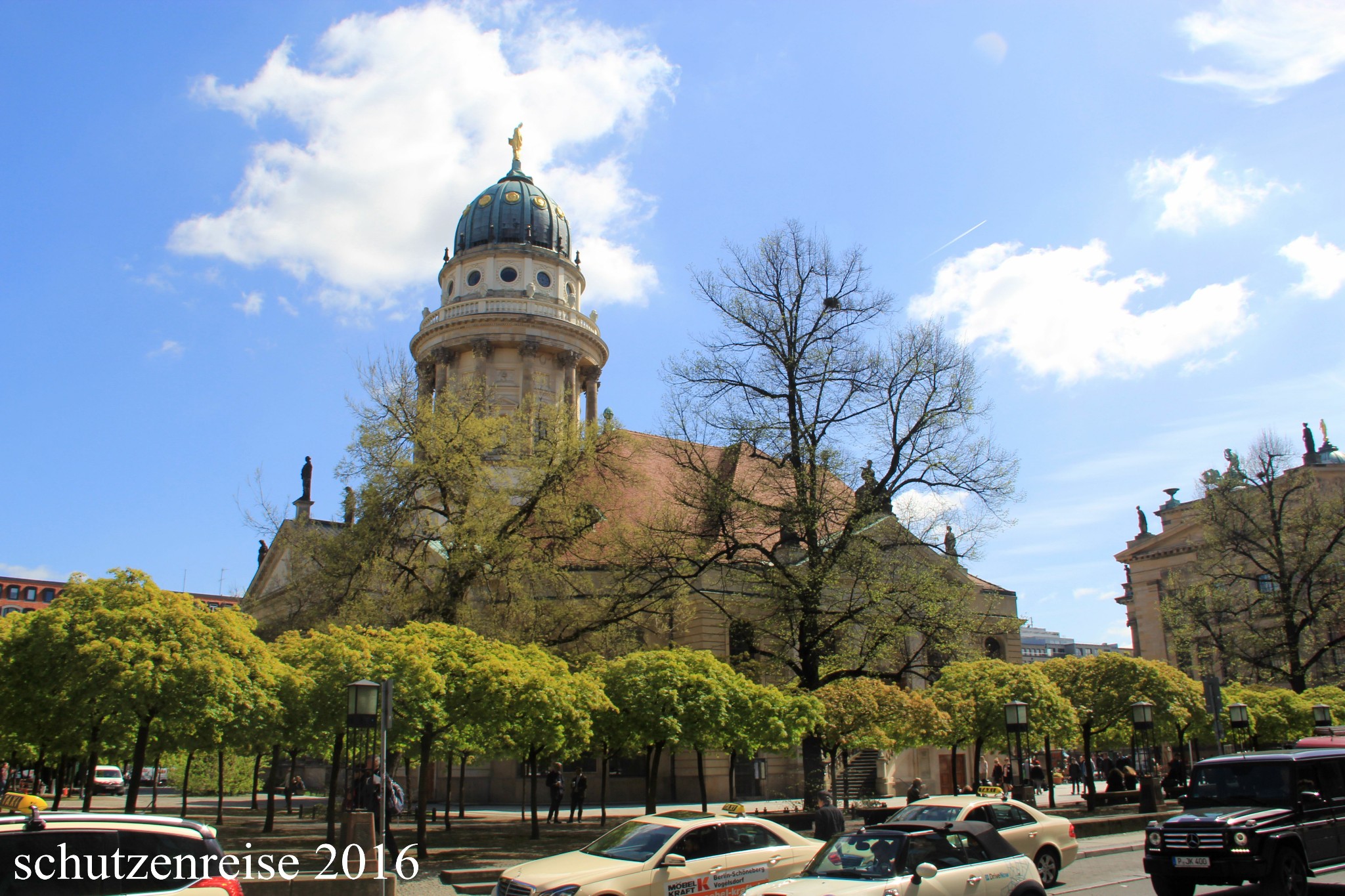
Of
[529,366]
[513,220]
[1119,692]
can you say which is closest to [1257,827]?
[1119,692]

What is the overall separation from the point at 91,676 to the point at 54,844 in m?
10.5

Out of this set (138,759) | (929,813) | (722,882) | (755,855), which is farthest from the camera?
(138,759)

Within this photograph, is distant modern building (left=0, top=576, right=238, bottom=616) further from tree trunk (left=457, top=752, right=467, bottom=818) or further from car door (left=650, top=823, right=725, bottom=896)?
car door (left=650, top=823, right=725, bottom=896)

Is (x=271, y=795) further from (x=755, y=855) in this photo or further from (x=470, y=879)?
(x=755, y=855)

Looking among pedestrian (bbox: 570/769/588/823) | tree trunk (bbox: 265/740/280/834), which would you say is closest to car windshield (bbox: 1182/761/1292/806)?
pedestrian (bbox: 570/769/588/823)

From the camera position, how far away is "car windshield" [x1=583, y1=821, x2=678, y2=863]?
12164 mm

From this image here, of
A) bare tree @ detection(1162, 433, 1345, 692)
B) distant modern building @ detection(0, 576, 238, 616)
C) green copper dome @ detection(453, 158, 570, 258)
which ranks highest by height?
green copper dome @ detection(453, 158, 570, 258)

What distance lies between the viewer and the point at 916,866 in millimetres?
9992

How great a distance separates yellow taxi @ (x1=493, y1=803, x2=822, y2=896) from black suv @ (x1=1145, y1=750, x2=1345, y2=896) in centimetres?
455

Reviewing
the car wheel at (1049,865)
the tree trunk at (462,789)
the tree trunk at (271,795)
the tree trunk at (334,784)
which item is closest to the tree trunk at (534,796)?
the tree trunk at (462,789)

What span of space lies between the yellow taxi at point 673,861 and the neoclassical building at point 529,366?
25128 mm

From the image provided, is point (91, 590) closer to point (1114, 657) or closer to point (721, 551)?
point (721, 551)

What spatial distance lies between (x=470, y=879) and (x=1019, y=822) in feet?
29.6

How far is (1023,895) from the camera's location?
10.7 metres
